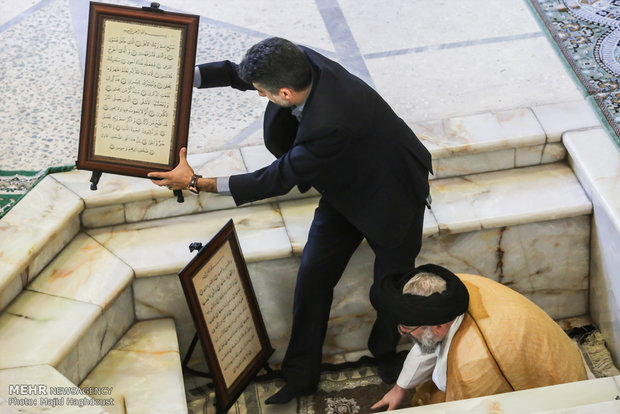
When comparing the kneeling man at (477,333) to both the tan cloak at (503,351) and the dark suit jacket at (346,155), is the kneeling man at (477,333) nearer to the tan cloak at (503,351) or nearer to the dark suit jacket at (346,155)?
the tan cloak at (503,351)

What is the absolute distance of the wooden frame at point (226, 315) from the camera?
3.79 m

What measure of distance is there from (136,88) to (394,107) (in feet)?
5.22

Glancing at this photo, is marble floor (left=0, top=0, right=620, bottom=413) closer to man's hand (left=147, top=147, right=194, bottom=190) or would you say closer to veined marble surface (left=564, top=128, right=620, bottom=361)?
veined marble surface (left=564, top=128, right=620, bottom=361)

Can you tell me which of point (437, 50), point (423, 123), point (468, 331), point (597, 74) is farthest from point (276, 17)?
point (468, 331)

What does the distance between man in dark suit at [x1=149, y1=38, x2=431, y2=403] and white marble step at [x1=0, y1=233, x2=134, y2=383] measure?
60cm

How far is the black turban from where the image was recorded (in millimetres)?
3258

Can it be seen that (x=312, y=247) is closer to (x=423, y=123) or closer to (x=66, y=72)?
(x=423, y=123)

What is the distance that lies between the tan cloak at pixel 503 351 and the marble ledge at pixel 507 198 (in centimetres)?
90

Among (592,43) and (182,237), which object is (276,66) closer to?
(182,237)

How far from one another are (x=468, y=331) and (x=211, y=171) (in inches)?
63.4

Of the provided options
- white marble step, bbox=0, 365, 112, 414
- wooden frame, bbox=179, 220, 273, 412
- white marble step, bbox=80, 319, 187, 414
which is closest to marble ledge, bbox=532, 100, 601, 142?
wooden frame, bbox=179, 220, 273, 412

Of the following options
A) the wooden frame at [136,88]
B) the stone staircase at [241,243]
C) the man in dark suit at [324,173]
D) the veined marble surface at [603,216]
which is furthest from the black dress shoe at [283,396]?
the veined marble surface at [603,216]

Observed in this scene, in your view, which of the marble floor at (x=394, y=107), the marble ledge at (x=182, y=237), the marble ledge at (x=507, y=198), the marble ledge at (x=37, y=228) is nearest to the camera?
the marble ledge at (x=37, y=228)

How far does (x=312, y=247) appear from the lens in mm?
3961
